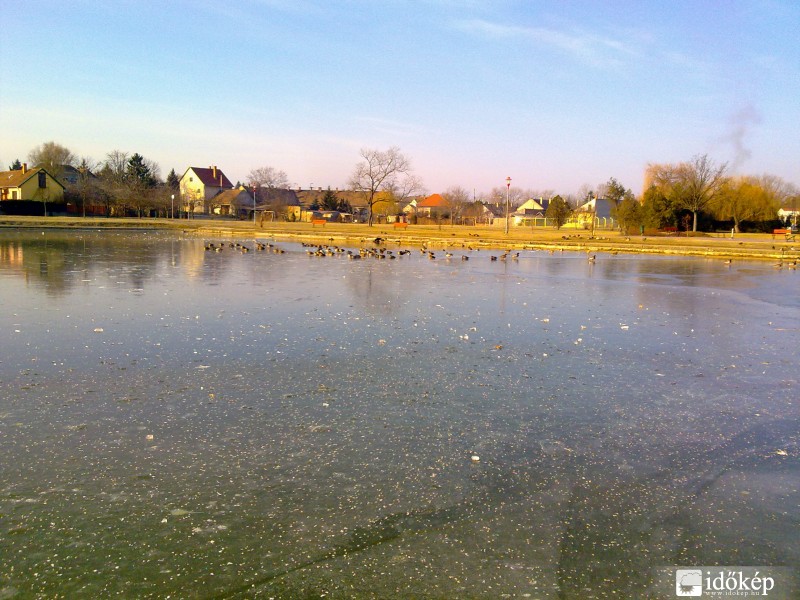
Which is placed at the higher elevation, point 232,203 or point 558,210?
point 232,203

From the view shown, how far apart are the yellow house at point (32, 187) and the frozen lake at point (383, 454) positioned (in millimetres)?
75729

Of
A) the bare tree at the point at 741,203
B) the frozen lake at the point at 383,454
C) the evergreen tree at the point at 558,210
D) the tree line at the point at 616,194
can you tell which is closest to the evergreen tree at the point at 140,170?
the tree line at the point at 616,194

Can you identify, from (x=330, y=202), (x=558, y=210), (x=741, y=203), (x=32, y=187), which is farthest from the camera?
(x=330, y=202)

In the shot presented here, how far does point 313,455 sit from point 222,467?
74cm

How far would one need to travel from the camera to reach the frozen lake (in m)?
3.71

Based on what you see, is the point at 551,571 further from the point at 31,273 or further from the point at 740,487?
the point at 31,273

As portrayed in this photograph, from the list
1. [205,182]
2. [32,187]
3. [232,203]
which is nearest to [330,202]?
[232,203]

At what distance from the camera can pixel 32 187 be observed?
77.9 m

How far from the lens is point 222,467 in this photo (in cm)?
492

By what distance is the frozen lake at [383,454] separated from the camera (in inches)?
146

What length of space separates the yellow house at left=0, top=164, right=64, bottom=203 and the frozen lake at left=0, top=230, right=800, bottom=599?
75.7 m

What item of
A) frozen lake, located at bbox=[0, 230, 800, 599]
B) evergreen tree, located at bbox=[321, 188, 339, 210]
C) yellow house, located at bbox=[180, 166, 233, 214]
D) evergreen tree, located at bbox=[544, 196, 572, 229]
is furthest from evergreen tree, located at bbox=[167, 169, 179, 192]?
frozen lake, located at bbox=[0, 230, 800, 599]

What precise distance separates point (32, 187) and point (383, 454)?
8735cm

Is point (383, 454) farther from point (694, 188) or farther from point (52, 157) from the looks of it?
point (52, 157)
